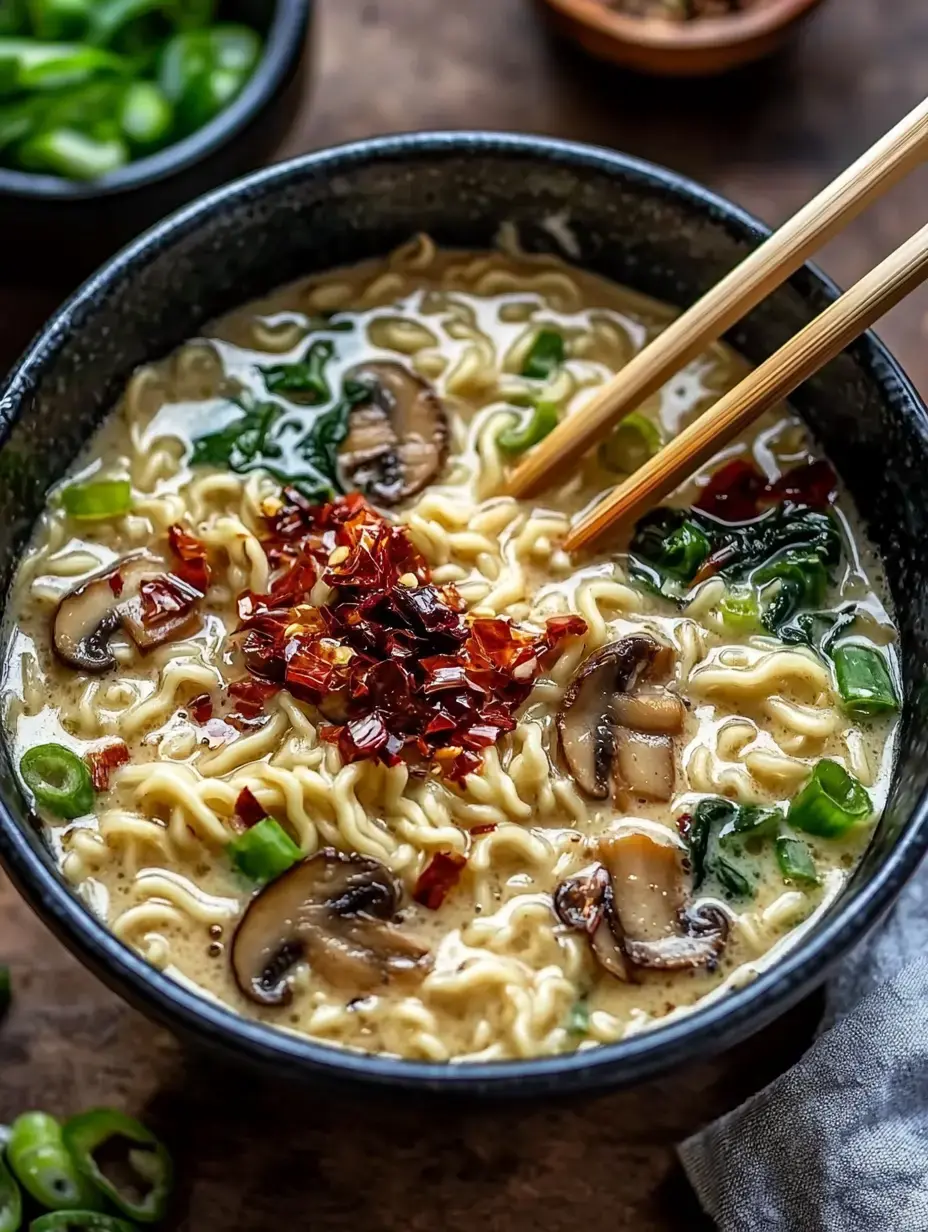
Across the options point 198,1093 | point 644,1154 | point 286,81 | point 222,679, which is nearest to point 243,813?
point 222,679

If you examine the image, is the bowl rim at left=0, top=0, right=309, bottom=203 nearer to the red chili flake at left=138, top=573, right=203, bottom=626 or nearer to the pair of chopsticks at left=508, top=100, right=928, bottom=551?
the red chili flake at left=138, top=573, right=203, bottom=626

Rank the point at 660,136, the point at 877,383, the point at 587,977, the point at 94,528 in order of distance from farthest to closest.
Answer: the point at 660,136 → the point at 94,528 → the point at 877,383 → the point at 587,977

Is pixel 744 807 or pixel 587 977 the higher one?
pixel 744 807

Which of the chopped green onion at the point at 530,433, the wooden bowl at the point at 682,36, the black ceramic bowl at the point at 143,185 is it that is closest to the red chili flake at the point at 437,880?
the chopped green onion at the point at 530,433

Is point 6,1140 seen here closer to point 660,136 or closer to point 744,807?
point 744,807

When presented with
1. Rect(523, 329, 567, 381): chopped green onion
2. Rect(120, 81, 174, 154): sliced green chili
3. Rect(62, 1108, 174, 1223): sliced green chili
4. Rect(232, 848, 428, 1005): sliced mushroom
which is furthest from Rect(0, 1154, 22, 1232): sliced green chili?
Rect(120, 81, 174, 154): sliced green chili
